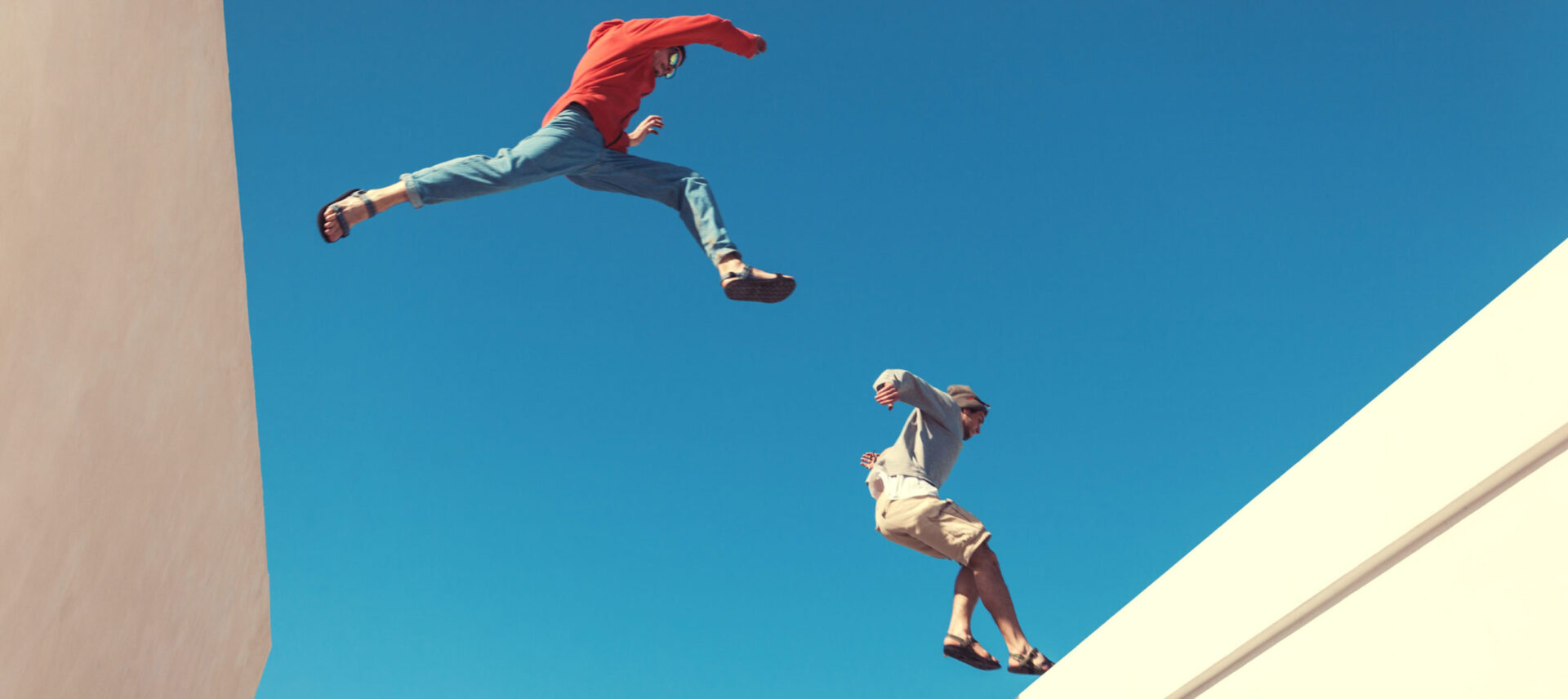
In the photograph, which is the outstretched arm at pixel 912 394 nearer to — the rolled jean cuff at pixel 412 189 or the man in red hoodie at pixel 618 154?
the man in red hoodie at pixel 618 154

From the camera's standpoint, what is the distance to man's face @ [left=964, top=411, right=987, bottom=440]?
5570mm

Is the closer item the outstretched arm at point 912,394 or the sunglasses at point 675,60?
the outstretched arm at point 912,394

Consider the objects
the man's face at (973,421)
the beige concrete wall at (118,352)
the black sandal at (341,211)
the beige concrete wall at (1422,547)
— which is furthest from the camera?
the man's face at (973,421)

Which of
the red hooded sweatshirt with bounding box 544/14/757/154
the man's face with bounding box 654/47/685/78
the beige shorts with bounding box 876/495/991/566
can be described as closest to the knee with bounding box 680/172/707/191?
the red hooded sweatshirt with bounding box 544/14/757/154

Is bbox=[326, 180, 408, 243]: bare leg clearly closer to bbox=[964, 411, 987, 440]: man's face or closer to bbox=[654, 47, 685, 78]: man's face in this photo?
bbox=[654, 47, 685, 78]: man's face

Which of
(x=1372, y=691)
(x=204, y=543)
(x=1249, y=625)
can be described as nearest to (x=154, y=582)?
(x=204, y=543)

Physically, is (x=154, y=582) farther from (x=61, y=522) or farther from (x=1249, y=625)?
(x=1249, y=625)

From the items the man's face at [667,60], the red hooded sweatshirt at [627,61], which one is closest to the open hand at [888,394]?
the red hooded sweatshirt at [627,61]

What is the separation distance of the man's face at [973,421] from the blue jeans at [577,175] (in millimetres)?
1710

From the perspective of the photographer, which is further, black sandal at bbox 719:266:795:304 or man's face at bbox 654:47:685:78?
man's face at bbox 654:47:685:78

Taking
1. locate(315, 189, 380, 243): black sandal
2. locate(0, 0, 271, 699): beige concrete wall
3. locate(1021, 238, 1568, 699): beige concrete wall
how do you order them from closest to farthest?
1. locate(1021, 238, 1568, 699): beige concrete wall
2. locate(0, 0, 271, 699): beige concrete wall
3. locate(315, 189, 380, 243): black sandal

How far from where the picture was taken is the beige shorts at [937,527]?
4945 mm

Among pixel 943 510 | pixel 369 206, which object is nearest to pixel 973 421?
pixel 943 510

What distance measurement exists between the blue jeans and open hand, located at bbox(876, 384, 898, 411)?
103 cm
